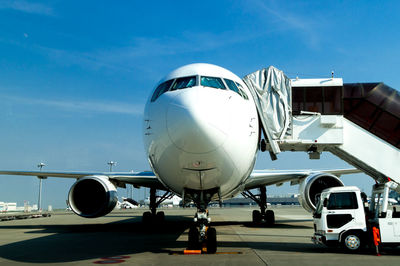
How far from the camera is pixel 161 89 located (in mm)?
7168

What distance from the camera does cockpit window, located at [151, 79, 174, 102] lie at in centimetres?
703

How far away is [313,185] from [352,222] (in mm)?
3514

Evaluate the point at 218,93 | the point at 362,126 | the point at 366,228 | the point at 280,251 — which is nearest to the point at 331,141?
the point at 362,126

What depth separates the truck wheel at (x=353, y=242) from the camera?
816cm

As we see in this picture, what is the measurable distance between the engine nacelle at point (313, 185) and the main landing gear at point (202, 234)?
4456 mm

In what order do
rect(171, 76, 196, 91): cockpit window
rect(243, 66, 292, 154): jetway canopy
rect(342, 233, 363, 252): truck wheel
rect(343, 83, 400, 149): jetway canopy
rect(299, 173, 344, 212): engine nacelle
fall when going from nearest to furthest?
rect(171, 76, 196, 91): cockpit window
rect(342, 233, 363, 252): truck wheel
rect(243, 66, 292, 154): jetway canopy
rect(343, 83, 400, 149): jetway canopy
rect(299, 173, 344, 212): engine nacelle

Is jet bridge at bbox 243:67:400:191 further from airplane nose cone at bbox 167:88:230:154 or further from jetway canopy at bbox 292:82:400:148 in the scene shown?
airplane nose cone at bbox 167:88:230:154

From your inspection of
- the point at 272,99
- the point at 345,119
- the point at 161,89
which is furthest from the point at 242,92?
the point at 345,119

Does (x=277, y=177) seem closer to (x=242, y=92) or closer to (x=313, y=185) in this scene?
(x=313, y=185)

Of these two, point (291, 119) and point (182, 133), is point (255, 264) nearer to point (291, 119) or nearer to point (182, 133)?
point (182, 133)

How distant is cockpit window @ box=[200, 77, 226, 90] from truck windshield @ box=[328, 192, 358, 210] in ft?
13.3

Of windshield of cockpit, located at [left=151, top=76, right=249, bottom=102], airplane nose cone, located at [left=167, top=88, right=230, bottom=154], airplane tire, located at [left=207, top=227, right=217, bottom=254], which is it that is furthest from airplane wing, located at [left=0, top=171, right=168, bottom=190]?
airplane nose cone, located at [left=167, top=88, right=230, bottom=154]

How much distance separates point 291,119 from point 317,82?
4.21 ft

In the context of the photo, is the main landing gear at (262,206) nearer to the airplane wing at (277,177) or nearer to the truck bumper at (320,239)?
the airplane wing at (277,177)
